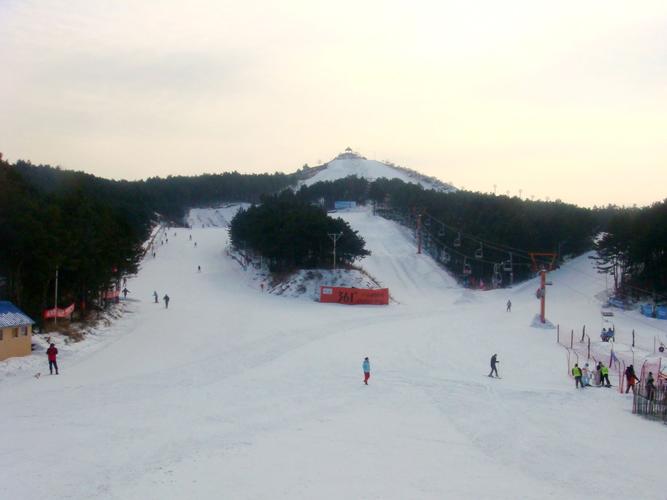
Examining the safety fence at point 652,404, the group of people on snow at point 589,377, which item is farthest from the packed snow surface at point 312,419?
the group of people on snow at point 589,377

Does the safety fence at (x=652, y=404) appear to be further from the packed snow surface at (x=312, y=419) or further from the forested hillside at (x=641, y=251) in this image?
the forested hillside at (x=641, y=251)

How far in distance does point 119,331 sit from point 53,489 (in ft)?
86.8

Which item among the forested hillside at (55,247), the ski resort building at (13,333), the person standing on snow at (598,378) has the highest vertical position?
the forested hillside at (55,247)

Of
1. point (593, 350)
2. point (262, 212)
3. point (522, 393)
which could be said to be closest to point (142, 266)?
point (262, 212)

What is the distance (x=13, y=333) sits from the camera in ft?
88.5

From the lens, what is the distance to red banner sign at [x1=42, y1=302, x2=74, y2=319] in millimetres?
34475

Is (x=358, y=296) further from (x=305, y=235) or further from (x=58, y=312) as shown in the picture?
(x=58, y=312)

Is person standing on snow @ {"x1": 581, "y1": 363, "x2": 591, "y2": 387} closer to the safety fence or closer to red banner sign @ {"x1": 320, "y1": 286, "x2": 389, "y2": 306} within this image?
the safety fence

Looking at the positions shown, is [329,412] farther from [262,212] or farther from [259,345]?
[262,212]

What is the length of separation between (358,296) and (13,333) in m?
35.7

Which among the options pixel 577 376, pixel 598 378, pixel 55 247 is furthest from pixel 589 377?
pixel 55 247

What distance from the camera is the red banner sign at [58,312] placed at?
3447 centimetres

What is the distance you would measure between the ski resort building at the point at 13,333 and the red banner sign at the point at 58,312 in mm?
5118

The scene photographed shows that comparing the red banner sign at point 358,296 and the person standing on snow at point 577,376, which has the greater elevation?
the red banner sign at point 358,296
